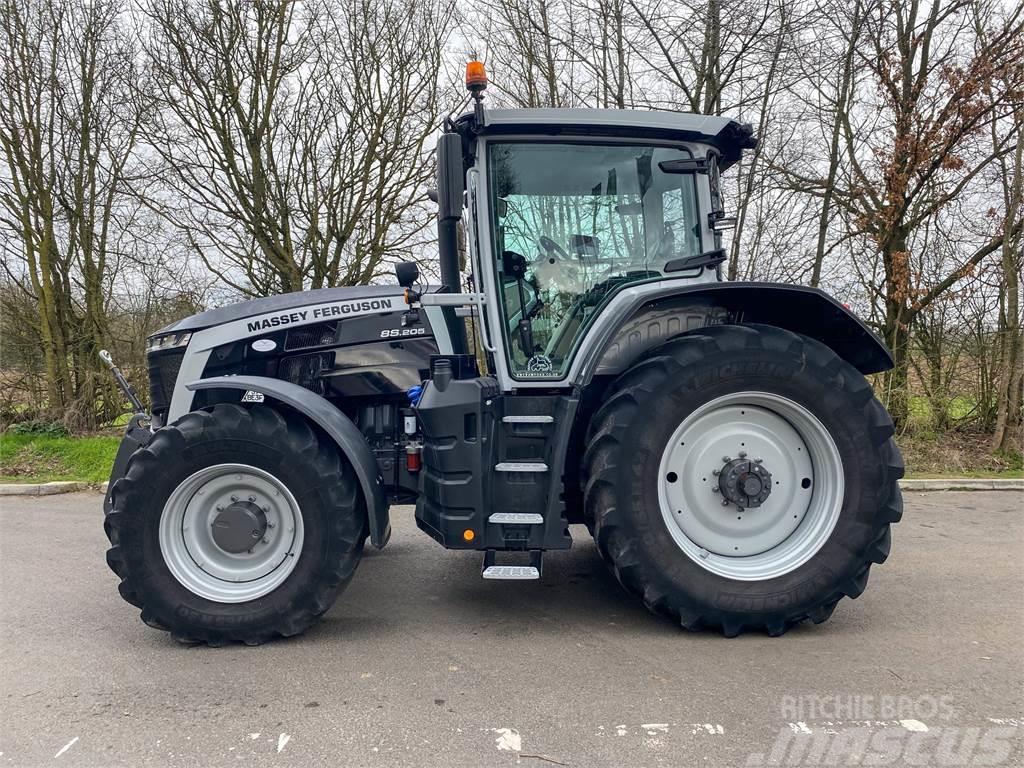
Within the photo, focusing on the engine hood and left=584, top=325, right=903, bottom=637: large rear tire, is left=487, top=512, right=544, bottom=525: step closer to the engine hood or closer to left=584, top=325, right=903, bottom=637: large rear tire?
left=584, top=325, right=903, bottom=637: large rear tire

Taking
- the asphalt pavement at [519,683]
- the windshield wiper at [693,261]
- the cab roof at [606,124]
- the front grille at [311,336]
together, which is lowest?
the asphalt pavement at [519,683]

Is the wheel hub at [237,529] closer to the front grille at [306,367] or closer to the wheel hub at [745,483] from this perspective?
the front grille at [306,367]

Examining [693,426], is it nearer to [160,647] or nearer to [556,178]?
[556,178]

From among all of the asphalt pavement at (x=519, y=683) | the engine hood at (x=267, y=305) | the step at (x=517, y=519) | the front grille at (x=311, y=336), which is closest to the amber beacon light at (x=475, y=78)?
the engine hood at (x=267, y=305)

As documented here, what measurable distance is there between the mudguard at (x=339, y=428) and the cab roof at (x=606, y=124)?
4.76 ft

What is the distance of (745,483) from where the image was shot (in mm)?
2898

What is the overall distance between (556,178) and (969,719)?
266 centimetres

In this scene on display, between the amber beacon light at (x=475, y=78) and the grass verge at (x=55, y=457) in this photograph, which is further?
the grass verge at (x=55, y=457)

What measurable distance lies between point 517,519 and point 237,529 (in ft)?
4.13

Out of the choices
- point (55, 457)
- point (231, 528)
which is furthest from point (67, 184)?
point (231, 528)

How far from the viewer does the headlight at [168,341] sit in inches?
134

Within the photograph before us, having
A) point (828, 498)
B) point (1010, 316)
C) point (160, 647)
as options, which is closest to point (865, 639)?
point (828, 498)

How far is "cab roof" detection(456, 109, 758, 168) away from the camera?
2939mm

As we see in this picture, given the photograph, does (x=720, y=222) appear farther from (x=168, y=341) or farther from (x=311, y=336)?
(x=168, y=341)
